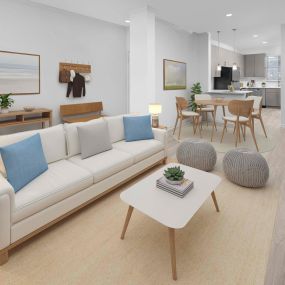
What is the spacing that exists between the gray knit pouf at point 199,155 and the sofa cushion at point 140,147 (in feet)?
1.36

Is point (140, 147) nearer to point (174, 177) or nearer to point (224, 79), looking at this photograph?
point (174, 177)

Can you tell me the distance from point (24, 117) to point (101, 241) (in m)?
3.36

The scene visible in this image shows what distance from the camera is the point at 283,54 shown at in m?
6.05

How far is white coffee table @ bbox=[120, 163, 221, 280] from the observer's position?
163 cm

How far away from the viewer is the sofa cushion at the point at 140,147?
10.3ft

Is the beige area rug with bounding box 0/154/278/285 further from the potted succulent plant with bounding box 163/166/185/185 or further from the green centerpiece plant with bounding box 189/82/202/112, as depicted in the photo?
the green centerpiece plant with bounding box 189/82/202/112

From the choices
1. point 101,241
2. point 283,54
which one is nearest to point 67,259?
point 101,241

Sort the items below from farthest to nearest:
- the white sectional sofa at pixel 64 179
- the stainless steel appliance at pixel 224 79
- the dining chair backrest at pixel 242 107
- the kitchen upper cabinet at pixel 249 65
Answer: the kitchen upper cabinet at pixel 249 65, the stainless steel appliance at pixel 224 79, the dining chair backrest at pixel 242 107, the white sectional sofa at pixel 64 179

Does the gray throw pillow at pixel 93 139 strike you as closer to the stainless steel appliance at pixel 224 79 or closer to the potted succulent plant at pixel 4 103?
the potted succulent plant at pixel 4 103

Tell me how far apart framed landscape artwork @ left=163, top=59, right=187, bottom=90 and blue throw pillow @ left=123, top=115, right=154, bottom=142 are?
271 cm

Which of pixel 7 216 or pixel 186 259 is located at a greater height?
pixel 7 216

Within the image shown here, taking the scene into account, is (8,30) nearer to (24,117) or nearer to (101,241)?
(24,117)

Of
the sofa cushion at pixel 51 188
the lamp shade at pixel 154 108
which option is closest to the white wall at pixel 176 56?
the lamp shade at pixel 154 108

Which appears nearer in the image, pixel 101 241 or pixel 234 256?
pixel 234 256
